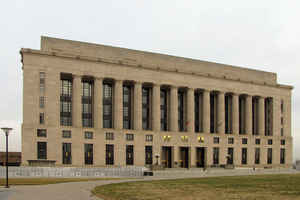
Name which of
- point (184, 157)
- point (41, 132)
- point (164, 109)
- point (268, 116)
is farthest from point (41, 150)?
point (268, 116)

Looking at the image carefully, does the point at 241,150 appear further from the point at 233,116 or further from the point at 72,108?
the point at 72,108

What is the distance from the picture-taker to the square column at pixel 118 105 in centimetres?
8581

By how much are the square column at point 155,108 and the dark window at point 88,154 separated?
17.1m

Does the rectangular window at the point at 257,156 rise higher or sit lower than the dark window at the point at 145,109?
lower

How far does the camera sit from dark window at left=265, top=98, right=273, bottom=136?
4338 inches

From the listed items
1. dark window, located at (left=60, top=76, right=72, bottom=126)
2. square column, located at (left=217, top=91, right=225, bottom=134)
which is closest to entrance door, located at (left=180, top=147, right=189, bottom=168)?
square column, located at (left=217, top=91, right=225, bottom=134)

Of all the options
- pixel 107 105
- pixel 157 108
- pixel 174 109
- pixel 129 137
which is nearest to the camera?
pixel 129 137

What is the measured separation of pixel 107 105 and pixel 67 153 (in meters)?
16.5

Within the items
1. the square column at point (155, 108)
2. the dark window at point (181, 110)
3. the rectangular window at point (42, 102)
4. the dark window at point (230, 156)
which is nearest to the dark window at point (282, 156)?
the dark window at point (230, 156)

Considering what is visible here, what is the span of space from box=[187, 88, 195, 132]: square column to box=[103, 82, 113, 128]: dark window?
20453 mm

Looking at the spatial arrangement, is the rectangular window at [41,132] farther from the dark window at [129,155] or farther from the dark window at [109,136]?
the dark window at [129,155]

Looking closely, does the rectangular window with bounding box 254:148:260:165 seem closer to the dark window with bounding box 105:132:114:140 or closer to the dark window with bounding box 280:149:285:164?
the dark window with bounding box 280:149:285:164

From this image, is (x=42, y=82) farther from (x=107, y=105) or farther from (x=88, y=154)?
(x=88, y=154)

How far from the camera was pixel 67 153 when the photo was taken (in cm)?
7938
